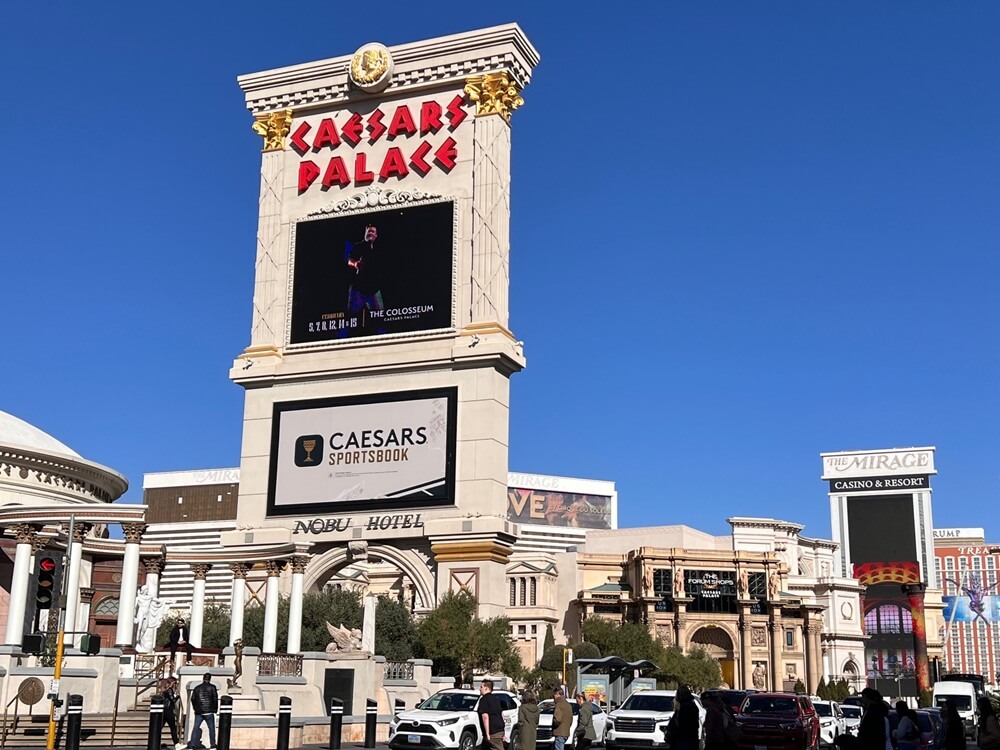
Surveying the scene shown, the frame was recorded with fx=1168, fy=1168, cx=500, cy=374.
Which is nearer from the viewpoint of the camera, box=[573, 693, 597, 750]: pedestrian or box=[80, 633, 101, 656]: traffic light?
box=[573, 693, 597, 750]: pedestrian

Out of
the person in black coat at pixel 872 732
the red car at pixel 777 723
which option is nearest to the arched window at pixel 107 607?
the red car at pixel 777 723

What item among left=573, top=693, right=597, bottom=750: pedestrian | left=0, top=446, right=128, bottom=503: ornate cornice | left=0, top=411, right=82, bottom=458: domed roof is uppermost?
left=0, top=411, right=82, bottom=458: domed roof

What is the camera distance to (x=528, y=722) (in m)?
20.8

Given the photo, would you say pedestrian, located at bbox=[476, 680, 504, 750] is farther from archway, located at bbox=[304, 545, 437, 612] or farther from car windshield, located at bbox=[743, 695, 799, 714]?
archway, located at bbox=[304, 545, 437, 612]

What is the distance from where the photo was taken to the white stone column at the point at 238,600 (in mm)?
50062

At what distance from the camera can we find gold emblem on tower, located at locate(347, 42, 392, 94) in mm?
60312

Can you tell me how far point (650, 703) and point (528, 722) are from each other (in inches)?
563

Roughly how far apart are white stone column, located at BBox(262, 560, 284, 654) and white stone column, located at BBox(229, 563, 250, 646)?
1928 millimetres

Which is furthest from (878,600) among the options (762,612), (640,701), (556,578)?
(640,701)

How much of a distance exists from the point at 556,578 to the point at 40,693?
105 meters

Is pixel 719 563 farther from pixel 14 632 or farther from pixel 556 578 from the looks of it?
pixel 14 632

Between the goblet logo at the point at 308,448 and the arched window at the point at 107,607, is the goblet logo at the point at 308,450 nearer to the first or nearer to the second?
the goblet logo at the point at 308,448

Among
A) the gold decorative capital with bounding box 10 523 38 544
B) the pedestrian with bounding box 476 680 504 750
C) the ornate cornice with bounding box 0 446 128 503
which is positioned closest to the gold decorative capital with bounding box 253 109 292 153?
the ornate cornice with bounding box 0 446 128 503

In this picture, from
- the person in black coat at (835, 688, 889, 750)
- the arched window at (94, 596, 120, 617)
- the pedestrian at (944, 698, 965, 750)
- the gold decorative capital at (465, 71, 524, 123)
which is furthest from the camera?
the arched window at (94, 596, 120, 617)
